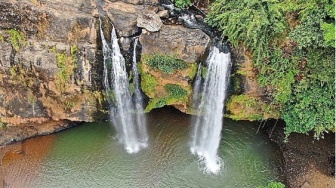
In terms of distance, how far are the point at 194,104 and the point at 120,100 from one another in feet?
9.17

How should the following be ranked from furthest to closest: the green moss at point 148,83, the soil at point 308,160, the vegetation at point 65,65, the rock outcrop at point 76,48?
1. the soil at point 308,160
2. the green moss at point 148,83
3. the vegetation at point 65,65
4. the rock outcrop at point 76,48

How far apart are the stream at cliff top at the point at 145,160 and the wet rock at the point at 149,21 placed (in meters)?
4.61

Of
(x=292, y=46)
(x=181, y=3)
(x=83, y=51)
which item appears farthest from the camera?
(x=181, y=3)

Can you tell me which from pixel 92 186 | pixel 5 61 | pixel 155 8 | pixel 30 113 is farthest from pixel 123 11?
pixel 92 186

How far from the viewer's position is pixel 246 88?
13500 millimetres

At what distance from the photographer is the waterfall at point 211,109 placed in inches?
510

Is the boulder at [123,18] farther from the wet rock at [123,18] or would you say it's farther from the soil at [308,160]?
the soil at [308,160]

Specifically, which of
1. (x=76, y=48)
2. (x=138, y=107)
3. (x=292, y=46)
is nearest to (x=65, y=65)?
(x=76, y=48)

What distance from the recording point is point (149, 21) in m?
12.7

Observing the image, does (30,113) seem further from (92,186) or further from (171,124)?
(171,124)

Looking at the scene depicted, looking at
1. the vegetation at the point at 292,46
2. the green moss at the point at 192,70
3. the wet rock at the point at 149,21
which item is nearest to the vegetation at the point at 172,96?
the green moss at the point at 192,70

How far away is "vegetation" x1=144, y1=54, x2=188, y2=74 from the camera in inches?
507

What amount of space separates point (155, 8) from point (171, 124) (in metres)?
4.98

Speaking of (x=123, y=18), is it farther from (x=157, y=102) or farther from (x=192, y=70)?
(x=157, y=102)
